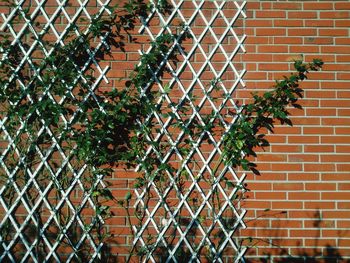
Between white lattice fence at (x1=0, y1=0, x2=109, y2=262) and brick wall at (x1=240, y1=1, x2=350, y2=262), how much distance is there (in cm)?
115

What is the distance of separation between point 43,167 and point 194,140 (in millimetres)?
1092

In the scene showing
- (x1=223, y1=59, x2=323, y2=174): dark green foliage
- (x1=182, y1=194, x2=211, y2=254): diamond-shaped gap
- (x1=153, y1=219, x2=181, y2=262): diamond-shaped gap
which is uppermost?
(x1=223, y1=59, x2=323, y2=174): dark green foliage

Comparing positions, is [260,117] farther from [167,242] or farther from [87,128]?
[87,128]

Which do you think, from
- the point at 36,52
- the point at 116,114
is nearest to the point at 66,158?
the point at 116,114

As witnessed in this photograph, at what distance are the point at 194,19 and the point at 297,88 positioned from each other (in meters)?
0.90

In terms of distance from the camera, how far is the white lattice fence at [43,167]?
8.79 ft

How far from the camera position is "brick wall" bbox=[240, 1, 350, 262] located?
2.70 metres

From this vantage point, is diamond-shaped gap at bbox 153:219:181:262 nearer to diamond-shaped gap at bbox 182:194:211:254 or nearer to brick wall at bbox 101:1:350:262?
diamond-shaped gap at bbox 182:194:211:254

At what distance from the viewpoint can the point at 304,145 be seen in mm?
2738

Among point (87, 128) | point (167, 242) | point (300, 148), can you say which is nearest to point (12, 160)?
point (87, 128)

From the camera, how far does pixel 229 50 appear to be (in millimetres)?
2781

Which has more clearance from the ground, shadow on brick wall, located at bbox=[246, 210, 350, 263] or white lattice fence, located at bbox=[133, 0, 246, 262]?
white lattice fence, located at bbox=[133, 0, 246, 262]

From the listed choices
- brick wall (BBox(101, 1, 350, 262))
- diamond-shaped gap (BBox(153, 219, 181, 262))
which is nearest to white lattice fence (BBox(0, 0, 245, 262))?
diamond-shaped gap (BBox(153, 219, 181, 262))

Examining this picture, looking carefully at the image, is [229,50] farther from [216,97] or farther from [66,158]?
[66,158]
